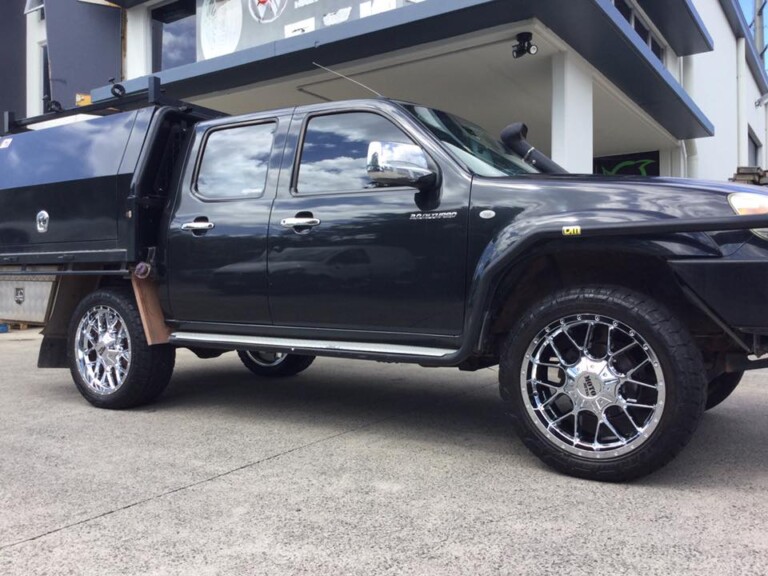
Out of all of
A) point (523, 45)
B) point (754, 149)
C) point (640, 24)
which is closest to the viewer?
point (523, 45)

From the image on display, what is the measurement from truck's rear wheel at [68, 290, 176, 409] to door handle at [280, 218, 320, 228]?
1.43m

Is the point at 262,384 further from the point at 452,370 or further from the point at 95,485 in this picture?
the point at 95,485

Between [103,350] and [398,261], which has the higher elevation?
[398,261]

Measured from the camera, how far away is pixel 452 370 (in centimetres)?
689

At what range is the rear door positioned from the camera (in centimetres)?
431

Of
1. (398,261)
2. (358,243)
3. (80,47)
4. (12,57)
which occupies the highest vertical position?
(12,57)

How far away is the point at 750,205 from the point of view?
2961 mm

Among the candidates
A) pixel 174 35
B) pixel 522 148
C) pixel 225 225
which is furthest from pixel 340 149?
pixel 174 35

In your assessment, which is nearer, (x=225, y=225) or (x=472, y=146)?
(x=472, y=146)

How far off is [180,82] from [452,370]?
21.0ft

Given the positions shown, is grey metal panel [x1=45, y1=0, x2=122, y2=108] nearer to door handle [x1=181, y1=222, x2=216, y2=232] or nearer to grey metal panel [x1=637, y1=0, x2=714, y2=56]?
door handle [x1=181, y1=222, x2=216, y2=232]

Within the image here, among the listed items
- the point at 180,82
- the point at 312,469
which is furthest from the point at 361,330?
the point at 180,82

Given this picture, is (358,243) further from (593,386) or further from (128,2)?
(128,2)

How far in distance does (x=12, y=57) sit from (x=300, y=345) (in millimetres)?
17060
